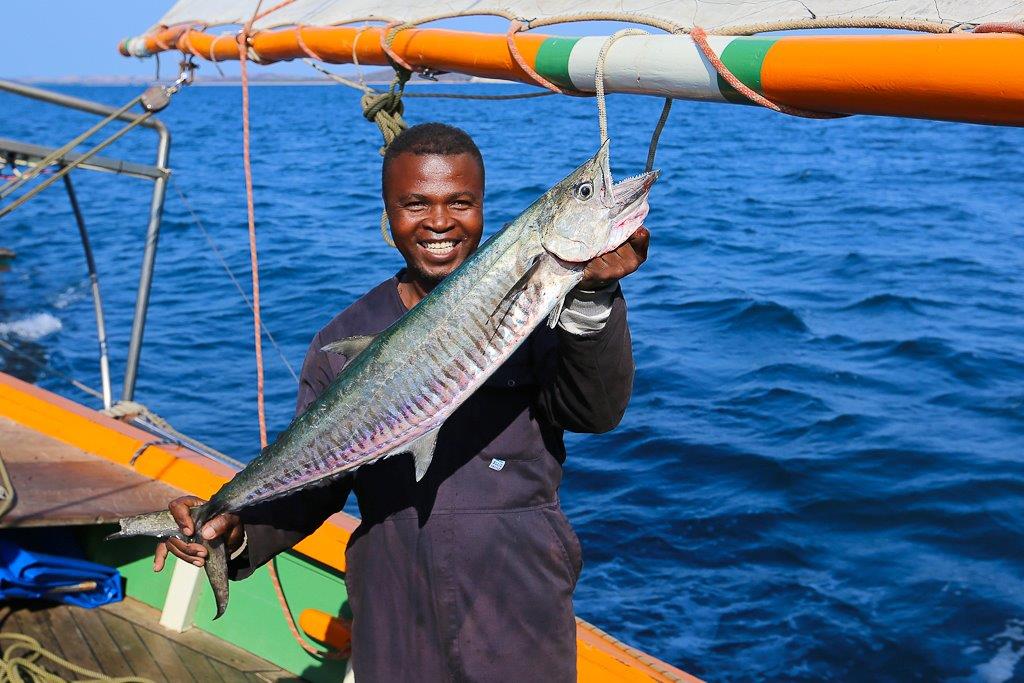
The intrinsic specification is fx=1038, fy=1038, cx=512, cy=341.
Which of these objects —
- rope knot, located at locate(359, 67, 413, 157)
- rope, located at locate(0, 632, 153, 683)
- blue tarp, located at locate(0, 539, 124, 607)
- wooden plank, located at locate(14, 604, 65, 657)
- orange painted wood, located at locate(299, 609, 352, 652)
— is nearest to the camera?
rope, located at locate(0, 632, 153, 683)

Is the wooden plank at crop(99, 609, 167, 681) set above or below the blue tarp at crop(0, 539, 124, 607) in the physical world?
below

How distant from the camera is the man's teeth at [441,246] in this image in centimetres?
264

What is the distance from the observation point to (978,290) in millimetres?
12836

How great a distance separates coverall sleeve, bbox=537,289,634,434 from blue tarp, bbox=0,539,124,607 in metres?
2.95

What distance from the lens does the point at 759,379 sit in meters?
10.1

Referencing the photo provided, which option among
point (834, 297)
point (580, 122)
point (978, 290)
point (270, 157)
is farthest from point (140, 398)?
point (580, 122)

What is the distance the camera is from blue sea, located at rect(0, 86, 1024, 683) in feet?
21.4

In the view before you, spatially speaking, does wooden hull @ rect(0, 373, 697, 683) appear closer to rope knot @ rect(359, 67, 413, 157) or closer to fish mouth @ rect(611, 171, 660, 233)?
rope knot @ rect(359, 67, 413, 157)

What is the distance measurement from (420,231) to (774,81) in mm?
953

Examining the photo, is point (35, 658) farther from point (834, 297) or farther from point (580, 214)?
point (834, 297)

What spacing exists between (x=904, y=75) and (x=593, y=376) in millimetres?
956

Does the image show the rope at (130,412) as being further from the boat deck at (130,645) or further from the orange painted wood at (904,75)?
the orange painted wood at (904,75)

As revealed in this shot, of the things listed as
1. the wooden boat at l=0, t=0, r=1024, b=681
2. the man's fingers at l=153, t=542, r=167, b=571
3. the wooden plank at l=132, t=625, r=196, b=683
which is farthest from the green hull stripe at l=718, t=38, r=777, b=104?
the wooden plank at l=132, t=625, r=196, b=683

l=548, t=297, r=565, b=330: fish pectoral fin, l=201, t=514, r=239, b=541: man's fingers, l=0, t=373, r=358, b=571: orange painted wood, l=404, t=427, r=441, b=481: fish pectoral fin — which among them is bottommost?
l=0, t=373, r=358, b=571: orange painted wood
